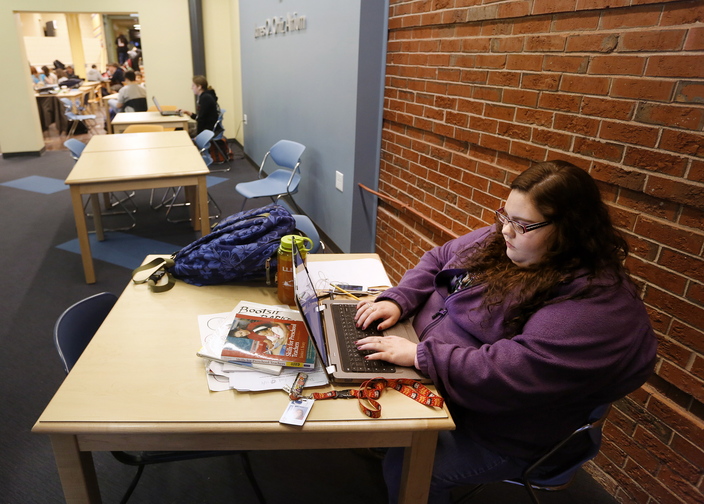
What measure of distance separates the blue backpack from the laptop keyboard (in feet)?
1.22

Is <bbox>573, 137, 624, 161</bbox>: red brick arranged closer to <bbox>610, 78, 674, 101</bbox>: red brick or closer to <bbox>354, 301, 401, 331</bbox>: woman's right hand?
<bbox>610, 78, 674, 101</bbox>: red brick

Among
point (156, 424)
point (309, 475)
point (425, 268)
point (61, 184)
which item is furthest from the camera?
point (61, 184)

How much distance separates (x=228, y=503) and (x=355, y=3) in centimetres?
294

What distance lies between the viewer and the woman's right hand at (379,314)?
1456 mm

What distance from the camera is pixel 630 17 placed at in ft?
5.16

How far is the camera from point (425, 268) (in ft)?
5.56

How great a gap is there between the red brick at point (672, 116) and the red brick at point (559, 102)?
27 cm

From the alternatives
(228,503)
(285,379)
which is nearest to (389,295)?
(285,379)

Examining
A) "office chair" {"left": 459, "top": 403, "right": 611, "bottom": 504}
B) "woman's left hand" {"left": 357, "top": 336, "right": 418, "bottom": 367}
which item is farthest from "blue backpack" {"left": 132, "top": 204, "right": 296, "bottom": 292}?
"office chair" {"left": 459, "top": 403, "right": 611, "bottom": 504}

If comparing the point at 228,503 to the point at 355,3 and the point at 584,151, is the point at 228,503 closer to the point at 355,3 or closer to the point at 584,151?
the point at 584,151

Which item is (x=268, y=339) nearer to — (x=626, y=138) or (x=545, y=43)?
(x=626, y=138)

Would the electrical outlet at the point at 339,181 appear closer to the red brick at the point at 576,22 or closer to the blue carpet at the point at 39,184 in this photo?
the red brick at the point at 576,22

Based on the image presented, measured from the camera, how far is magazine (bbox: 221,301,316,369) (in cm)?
130

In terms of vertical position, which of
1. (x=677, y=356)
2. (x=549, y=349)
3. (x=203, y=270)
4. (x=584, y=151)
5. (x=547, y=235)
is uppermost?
(x=584, y=151)
